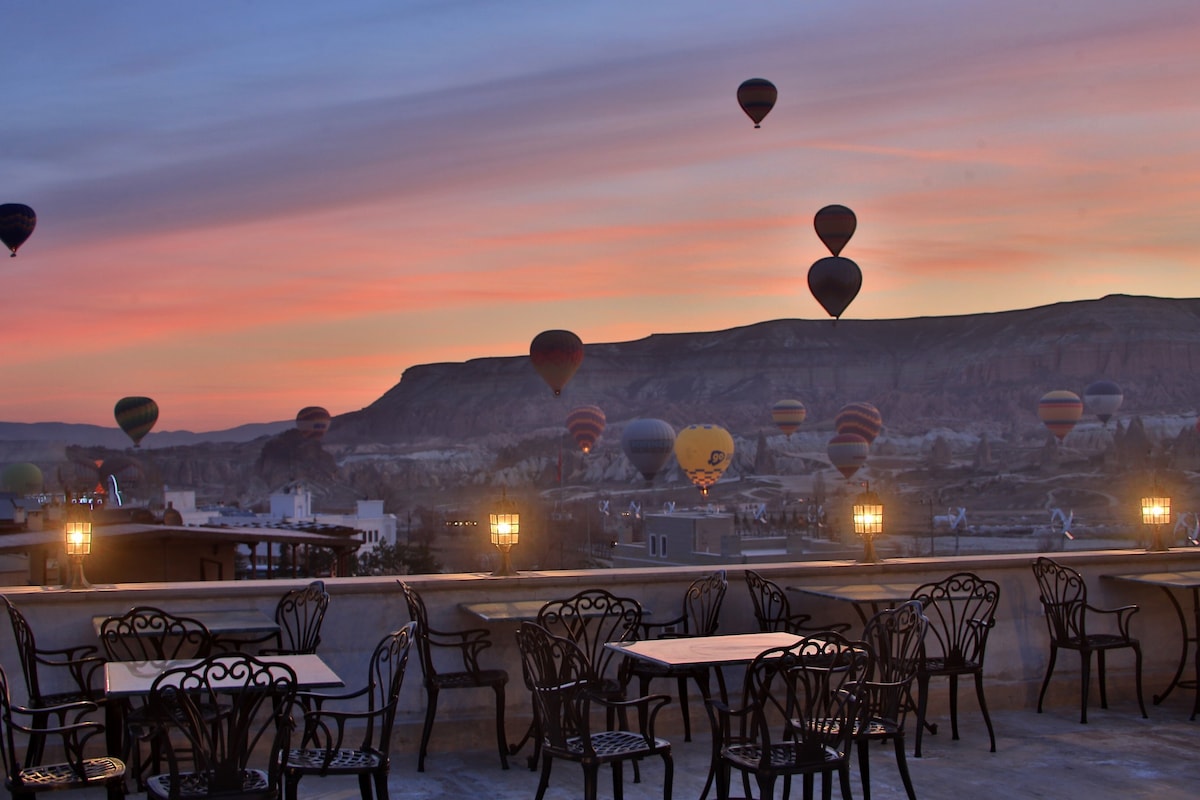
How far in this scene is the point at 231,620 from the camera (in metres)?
7.12

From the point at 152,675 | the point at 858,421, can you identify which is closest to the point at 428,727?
the point at 152,675

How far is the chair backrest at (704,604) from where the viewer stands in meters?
8.05

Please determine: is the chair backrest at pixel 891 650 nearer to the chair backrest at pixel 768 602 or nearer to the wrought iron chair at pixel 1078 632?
the chair backrest at pixel 768 602

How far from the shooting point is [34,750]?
622 centimetres

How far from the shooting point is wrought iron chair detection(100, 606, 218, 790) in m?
6.11

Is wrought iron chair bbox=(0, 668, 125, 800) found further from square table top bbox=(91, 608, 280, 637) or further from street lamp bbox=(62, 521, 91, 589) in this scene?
street lamp bbox=(62, 521, 91, 589)

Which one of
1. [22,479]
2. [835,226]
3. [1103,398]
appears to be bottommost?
[22,479]

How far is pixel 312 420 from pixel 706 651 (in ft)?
269

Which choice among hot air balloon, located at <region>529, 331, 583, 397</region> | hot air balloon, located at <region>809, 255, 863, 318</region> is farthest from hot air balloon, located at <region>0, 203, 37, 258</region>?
hot air balloon, located at <region>809, 255, 863, 318</region>

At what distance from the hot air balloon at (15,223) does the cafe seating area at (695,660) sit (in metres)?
35.2

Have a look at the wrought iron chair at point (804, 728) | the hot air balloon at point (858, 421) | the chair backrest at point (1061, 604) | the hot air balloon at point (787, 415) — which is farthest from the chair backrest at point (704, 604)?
the hot air balloon at point (787, 415)

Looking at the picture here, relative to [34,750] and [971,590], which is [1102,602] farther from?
[34,750]

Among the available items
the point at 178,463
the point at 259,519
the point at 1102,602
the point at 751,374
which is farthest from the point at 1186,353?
the point at 1102,602

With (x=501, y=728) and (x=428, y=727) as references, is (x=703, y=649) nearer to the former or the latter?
(x=501, y=728)
